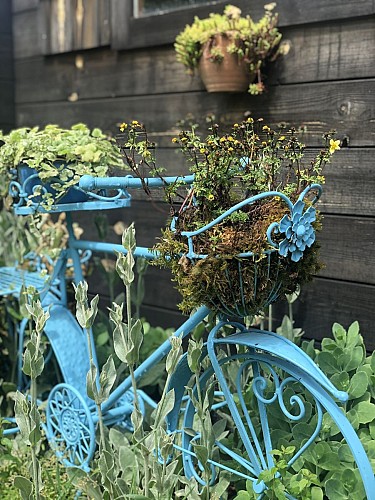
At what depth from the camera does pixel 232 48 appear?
261 cm

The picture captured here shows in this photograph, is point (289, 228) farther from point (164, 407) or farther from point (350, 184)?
point (350, 184)

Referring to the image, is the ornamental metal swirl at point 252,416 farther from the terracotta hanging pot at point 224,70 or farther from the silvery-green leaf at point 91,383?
the terracotta hanging pot at point 224,70

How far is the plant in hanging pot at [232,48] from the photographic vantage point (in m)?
2.63

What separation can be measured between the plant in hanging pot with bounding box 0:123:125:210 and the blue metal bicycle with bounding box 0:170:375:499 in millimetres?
42

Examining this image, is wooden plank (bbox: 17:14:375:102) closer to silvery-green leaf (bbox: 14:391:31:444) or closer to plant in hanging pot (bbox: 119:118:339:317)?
plant in hanging pot (bbox: 119:118:339:317)

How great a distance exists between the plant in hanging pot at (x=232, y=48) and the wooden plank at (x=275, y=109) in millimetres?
111

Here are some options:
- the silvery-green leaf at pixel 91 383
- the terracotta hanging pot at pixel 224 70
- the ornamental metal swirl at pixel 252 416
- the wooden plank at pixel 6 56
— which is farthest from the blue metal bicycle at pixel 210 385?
the wooden plank at pixel 6 56

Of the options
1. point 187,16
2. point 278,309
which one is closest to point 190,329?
point 278,309

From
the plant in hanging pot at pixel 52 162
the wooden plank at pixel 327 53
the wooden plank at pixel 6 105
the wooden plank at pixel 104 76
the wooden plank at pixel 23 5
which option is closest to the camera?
the plant in hanging pot at pixel 52 162

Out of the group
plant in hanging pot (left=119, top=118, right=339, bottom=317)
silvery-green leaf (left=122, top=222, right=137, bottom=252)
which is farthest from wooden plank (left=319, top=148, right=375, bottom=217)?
silvery-green leaf (left=122, top=222, right=137, bottom=252)

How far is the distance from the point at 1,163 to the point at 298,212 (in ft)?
3.93

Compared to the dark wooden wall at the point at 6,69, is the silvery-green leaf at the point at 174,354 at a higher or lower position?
lower

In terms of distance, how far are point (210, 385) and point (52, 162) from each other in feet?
3.06

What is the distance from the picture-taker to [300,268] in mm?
1841
